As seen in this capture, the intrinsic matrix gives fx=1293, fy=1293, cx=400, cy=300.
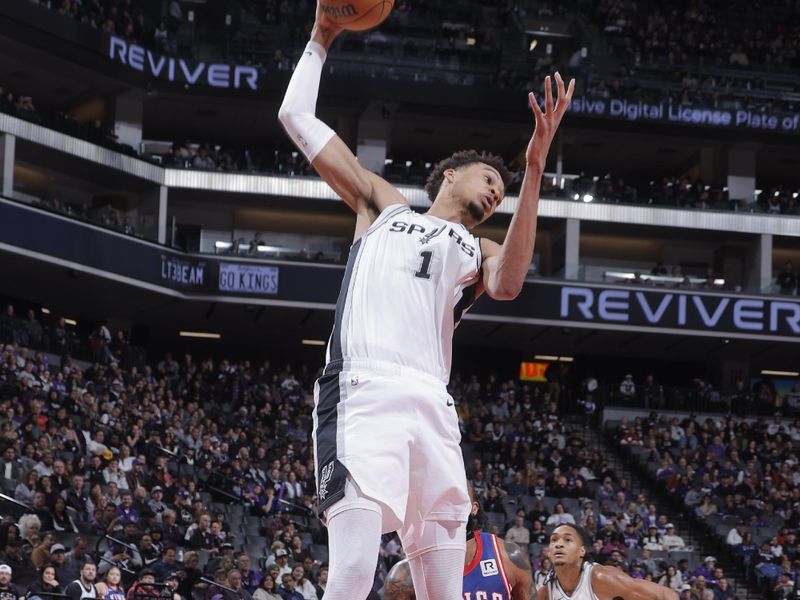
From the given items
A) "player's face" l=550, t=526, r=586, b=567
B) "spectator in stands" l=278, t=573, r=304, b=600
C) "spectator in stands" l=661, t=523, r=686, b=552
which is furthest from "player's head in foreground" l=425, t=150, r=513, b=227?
"spectator in stands" l=661, t=523, r=686, b=552

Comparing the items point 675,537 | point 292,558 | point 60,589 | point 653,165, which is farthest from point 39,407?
point 653,165

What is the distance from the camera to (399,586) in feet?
25.1

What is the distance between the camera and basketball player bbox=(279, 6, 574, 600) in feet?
14.4

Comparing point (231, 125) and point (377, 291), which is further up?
point (231, 125)

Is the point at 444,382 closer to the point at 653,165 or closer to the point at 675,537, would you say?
the point at 675,537

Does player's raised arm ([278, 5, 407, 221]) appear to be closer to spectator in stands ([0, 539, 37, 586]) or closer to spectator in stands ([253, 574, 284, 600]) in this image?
spectator in stands ([0, 539, 37, 586])

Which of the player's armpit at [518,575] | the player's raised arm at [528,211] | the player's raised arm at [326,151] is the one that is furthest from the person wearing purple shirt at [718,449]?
the player's raised arm at [528,211]

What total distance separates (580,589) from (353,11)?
5096 mm

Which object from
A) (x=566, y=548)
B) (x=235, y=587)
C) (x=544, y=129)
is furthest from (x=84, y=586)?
(x=544, y=129)

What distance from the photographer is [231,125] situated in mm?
40469

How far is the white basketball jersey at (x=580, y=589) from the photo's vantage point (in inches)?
351

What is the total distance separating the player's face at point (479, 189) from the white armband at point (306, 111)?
0.54 meters

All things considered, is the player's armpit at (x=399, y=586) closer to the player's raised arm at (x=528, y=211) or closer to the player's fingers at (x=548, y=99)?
the player's raised arm at (x=528, y=211)

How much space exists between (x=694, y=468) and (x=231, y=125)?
18.4 meters
